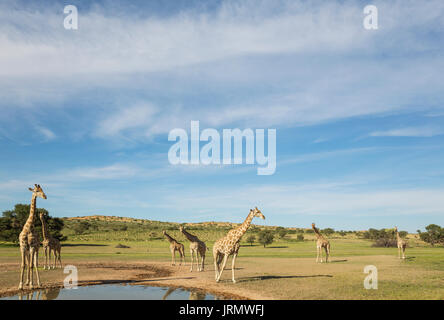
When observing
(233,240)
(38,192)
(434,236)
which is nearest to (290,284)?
(233,240)

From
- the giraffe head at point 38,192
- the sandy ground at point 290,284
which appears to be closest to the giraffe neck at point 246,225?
the sandy ground at point 290,284

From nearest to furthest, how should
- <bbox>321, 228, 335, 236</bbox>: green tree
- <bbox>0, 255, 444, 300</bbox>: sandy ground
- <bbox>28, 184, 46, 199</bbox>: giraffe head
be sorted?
<bbox>0, 255, 444, 300</bbox>: sandy ground < <bbox>28, 184, 46, 199</bbox>: giraffe head < <bbox>321, 228, 335, 236</bbox>: green tree

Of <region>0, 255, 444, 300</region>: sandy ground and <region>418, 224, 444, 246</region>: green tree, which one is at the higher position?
<region>0, 255, 444, 300</region>: sandy ground

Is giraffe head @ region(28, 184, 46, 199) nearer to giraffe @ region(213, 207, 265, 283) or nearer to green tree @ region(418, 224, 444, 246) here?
giraffe @ region(213, 207, 265, 283)

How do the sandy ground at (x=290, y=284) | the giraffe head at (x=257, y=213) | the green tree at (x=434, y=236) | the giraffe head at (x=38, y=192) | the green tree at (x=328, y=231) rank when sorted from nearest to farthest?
1. the sandy ground at (x=290, y=284)
2. the giraffe head at (x=38, y=192)
3. the giraffe head at (x=257, y=213)
4. the green tree at (x=434, y=236)
5. the green tree at (x=328, y=231)

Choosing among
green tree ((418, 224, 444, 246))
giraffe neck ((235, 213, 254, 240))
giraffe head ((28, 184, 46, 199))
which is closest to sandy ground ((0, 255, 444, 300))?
giraffe neck ((235, 213, 254, 240))

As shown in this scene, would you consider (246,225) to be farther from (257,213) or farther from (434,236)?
(434,236)

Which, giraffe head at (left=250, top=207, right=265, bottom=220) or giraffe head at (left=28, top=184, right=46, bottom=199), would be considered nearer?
giraffe head at (left=28, top=184, right=46, bottom=199)

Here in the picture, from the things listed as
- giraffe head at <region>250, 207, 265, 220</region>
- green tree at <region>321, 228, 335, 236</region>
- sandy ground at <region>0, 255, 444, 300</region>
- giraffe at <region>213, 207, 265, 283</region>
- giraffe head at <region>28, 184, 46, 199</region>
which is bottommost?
green tree at <region>321, 228, 335, 236</region>

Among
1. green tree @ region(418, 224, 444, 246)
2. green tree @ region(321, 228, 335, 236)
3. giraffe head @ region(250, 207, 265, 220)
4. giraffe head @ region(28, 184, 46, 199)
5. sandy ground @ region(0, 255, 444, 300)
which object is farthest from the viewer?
green tree @ region(321, 228, 335, 236)

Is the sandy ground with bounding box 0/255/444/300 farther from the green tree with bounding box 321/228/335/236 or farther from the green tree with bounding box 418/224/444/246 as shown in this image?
the green tree with bounding box 321/228/335/236

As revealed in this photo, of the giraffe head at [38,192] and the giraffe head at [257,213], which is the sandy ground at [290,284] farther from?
the giraffe head at [38,192]

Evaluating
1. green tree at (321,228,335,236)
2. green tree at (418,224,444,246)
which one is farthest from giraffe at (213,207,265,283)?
green tree at (321,228,335,236)

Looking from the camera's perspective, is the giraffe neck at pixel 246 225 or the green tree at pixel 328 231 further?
the green tree at pixel 328 231
